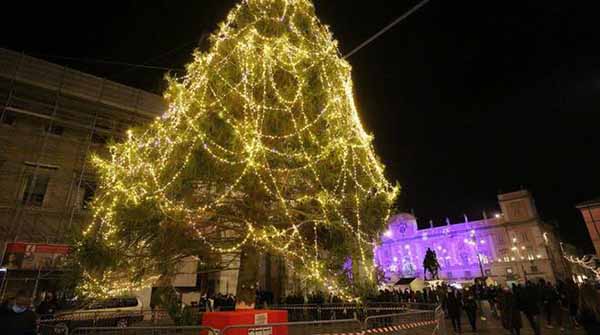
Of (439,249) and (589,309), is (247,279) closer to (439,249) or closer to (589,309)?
(589,309)

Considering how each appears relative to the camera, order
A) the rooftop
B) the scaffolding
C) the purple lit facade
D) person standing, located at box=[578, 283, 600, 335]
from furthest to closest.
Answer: the purple lit facade → the rooftop → the scaffolding → person standing, located at box=[578, 283, 600, 335]

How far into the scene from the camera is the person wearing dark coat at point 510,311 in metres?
9.81

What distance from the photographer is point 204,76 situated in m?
8.50

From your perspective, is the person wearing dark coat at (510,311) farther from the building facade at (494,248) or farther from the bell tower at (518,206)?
the bell tower at (518,206)

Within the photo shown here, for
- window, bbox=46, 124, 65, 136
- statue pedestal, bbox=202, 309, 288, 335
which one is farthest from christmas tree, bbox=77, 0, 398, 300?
window, bbox=46, 124, 65, 136

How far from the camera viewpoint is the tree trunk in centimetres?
801

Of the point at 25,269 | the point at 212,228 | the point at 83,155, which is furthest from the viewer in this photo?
the point at 83,155

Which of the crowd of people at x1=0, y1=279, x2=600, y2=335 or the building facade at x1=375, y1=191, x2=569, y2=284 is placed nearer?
the crowd of people at x1=0, y1=279, x2=600, y2=335

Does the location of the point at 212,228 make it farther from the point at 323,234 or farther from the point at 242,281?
the point at 323,234

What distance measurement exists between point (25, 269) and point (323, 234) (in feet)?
44.0

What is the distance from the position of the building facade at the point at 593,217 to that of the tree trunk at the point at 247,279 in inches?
2087

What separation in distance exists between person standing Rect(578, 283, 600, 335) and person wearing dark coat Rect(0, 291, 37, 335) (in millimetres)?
8181

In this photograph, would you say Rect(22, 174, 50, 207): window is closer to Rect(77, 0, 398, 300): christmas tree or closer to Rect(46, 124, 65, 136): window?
Rect(46, 124, 65, 136): window

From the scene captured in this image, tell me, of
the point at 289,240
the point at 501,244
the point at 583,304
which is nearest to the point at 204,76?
the point at 289,240
